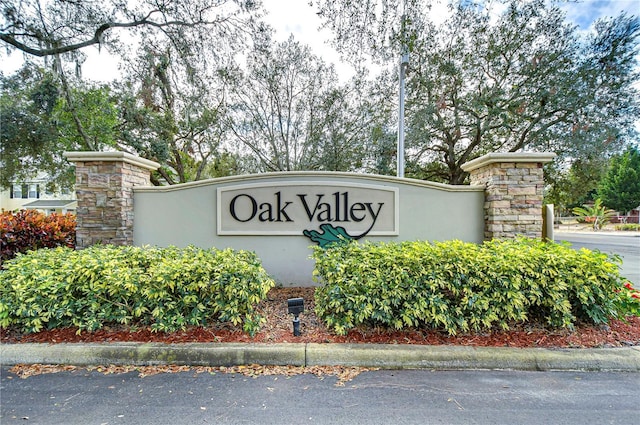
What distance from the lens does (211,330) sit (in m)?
3.18

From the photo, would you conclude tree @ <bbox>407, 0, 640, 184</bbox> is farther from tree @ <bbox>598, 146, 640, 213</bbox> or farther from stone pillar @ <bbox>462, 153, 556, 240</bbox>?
tree @ <bbox>598, 146, 640, 213</bbox>

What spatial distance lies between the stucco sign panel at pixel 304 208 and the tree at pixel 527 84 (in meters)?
6.43

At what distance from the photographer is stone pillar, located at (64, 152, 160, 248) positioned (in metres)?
4.86

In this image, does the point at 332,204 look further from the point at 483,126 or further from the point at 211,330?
the point at 483,126

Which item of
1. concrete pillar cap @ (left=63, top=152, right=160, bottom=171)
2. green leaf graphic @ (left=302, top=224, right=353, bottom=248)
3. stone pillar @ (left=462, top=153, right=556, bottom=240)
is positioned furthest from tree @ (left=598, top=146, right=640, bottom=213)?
concrete pillar cap @ (left=63, top=152, right=160, bottom=171)

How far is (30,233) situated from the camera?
5254mm

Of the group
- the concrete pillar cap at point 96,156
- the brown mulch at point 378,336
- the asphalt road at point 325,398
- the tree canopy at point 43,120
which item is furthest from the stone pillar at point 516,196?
the tree canopy at point 43,120

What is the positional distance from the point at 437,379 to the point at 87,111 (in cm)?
1183

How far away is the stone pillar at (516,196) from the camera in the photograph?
4.73 m

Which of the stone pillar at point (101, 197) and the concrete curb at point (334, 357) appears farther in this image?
the stone pillar at point (101, 197)

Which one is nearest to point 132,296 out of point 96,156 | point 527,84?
point 96,156

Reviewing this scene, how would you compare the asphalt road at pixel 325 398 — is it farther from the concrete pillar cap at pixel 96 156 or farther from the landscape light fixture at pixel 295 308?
the concrete pillar cap at pixel 96 156

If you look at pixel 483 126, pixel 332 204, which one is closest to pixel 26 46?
pixel 332 204

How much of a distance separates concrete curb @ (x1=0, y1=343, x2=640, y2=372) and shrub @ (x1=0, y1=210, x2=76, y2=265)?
2.93 meters
